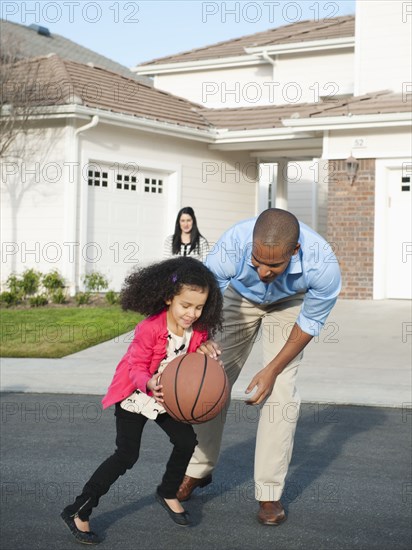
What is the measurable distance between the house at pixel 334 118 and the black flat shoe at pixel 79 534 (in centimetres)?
1439

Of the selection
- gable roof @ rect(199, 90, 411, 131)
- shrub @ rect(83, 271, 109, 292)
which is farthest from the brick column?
shrub @ rect(83, 271, 109, 292)

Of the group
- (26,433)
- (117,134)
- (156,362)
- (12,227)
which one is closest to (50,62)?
(117,134)

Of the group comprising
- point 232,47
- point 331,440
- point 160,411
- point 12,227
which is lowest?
point 331,440

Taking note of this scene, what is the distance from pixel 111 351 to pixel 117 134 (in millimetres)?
7318

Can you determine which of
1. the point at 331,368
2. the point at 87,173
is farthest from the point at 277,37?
the point at 331,368

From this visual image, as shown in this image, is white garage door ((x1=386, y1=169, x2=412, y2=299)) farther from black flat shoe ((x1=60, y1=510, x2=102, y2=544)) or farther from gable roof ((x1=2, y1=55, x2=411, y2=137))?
black flat shoe ((x1=60, y1=510, x2=102, y2=544))

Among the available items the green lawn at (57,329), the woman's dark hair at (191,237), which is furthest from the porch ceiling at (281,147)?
the woman's dark hair at (191,237)

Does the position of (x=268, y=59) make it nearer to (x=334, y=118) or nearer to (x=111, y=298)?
(x=334, y=118)

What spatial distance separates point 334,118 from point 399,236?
2717mm

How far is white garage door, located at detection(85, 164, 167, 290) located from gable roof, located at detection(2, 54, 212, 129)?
4.36 ft

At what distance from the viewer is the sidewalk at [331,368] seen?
10320mm

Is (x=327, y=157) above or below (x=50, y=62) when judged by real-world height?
below

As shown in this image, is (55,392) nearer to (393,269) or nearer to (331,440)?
(331,440)

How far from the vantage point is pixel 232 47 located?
3002cm
